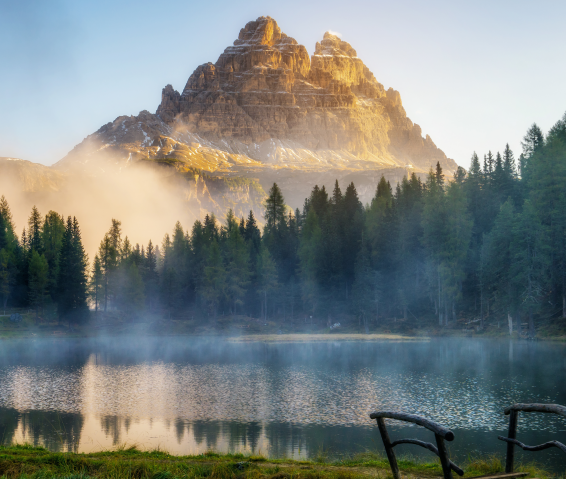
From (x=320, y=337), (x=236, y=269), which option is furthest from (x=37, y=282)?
(x=320, y=337)

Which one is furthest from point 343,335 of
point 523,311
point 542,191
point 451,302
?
point 542,191

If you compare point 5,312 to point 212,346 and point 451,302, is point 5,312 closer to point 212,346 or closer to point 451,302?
point 212,346

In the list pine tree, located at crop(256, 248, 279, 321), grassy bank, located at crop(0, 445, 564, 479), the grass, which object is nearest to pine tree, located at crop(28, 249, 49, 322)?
the grass

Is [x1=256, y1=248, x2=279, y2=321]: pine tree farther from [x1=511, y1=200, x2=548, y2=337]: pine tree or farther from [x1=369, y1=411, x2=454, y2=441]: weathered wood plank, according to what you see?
[x1=369, y1=411, x2=454, y2=441]: weathered wood plank

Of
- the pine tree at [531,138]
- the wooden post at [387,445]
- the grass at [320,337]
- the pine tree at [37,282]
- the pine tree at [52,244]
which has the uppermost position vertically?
the pine tree at [531,138]

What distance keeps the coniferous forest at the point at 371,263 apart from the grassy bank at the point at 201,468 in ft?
151

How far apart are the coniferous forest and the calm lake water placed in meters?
10.1

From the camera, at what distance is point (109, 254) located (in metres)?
107

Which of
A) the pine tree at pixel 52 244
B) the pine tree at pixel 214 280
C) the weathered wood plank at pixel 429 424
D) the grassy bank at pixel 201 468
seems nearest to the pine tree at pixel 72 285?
the pine tree at pixel 52 244

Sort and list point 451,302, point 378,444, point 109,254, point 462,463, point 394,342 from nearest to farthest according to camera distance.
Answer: point 462,463 → point 378,444 → point 394,342 → point 451,302 → point 109,254

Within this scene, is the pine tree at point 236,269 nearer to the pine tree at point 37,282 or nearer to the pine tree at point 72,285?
the pine tree at point 72,285

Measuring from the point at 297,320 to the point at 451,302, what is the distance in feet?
94.9

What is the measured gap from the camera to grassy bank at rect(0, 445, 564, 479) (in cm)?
1198

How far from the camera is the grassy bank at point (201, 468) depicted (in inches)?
472
